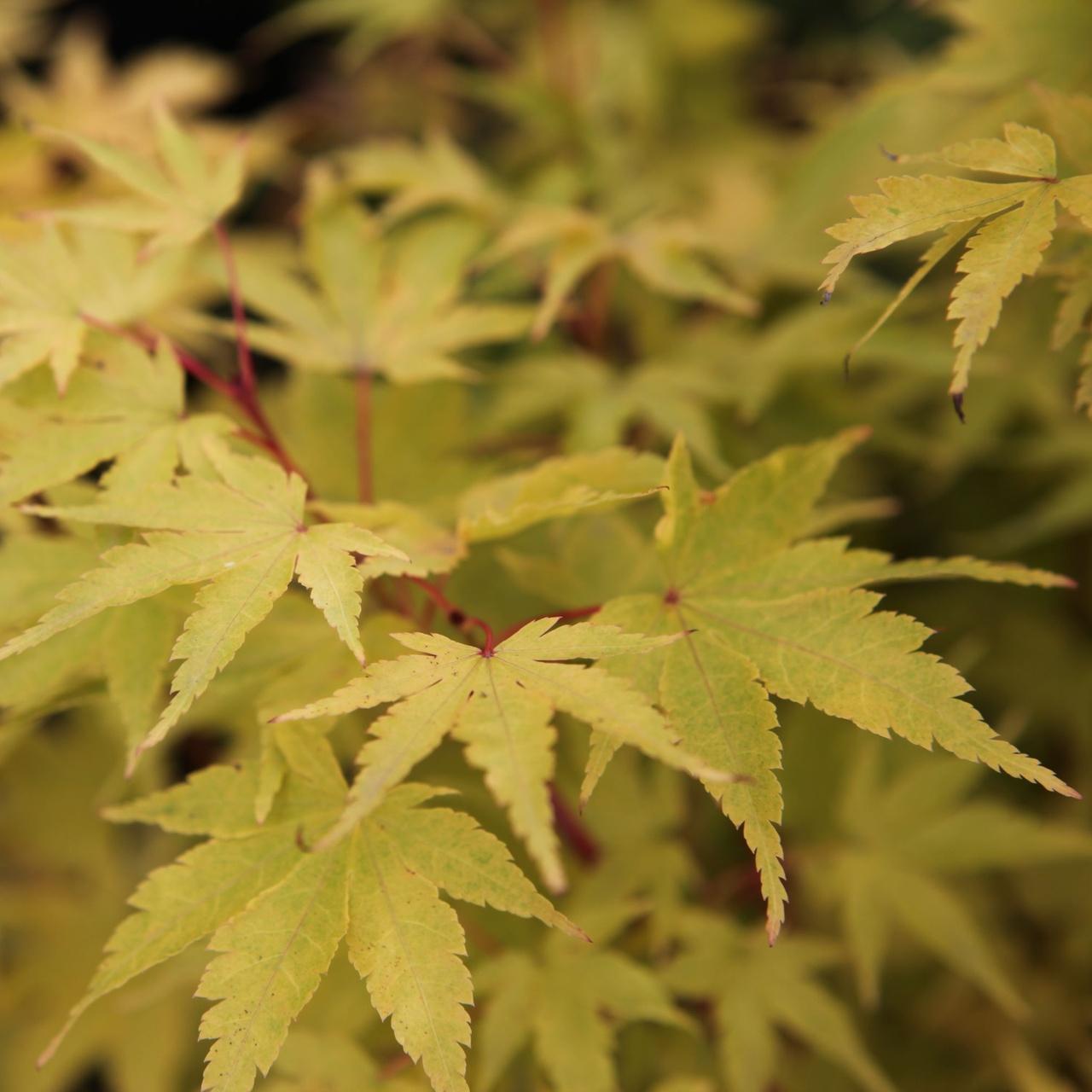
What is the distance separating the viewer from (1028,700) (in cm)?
179

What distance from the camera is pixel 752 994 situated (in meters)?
1.22

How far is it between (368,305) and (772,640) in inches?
32.0

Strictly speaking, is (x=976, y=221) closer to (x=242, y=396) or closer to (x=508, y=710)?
(x=508, y=710)

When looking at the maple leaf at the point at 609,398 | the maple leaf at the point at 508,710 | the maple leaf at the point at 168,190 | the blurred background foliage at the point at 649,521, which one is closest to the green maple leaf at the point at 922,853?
the blurred background foliage at the point at 649,521

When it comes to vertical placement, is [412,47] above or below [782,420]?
above

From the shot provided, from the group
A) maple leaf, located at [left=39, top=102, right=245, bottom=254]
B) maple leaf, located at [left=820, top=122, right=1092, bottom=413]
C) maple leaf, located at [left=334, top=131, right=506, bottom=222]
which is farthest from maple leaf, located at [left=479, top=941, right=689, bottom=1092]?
maple leaf, located at [left=334, top=131, right=506, bottom=222]

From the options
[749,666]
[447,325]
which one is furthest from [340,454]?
[749,666]

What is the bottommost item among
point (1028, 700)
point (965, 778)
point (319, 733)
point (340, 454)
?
point (1028, 700)

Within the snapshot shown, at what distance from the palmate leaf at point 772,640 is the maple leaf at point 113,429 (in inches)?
18.9

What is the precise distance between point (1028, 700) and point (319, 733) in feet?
4.60

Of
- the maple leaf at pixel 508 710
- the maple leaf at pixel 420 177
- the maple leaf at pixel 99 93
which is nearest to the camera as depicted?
the maple leaf at pixel 508 710

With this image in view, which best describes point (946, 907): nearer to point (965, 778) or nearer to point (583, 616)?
point (965, 778)

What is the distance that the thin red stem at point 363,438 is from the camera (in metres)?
1.25

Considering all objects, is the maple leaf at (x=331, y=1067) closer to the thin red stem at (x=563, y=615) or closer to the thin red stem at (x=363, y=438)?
the thin red stem at (x=563, y=615)
